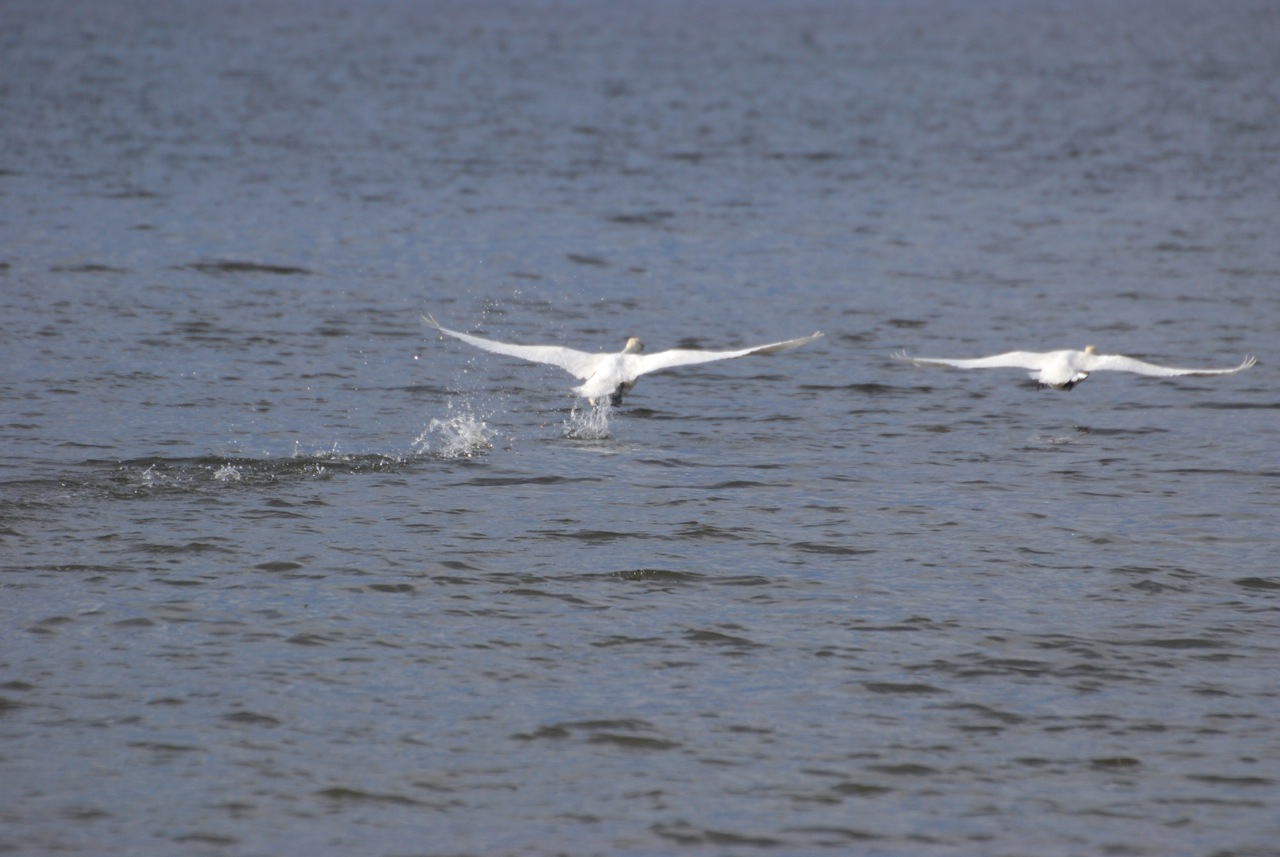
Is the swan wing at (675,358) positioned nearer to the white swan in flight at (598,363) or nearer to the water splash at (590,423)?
the white swan in flight at (598,363)

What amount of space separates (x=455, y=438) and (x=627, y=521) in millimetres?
3056

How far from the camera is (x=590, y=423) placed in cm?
1806

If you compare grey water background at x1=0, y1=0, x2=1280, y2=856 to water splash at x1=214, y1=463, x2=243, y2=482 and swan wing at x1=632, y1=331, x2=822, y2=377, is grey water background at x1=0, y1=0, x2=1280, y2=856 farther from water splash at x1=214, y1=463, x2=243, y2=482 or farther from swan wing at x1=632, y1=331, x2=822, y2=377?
swan wing at x1=632, y1=331, x2=822, y2=377

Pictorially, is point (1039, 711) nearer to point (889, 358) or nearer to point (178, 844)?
point (178, 844)

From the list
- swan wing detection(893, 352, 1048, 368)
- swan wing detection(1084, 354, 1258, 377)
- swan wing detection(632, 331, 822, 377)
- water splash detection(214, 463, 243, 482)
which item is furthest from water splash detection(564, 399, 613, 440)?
swan wing detection(1084, 354, 1258, 377)

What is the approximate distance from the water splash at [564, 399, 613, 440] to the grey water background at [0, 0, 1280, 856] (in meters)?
0.07

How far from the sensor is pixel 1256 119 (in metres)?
53.4

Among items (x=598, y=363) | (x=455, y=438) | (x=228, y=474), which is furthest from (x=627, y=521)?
(x=228, y=474)

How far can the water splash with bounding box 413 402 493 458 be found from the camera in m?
16.8

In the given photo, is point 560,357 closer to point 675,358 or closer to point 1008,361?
point 675,358

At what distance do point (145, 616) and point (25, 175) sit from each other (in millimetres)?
25397

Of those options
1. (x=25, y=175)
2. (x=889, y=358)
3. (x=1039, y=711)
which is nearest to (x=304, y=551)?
(x=1039, y=711)

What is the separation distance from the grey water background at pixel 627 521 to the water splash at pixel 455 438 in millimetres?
85

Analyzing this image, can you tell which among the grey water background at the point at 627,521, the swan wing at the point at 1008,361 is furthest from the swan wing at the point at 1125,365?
the grey water background at the point at 627,521
